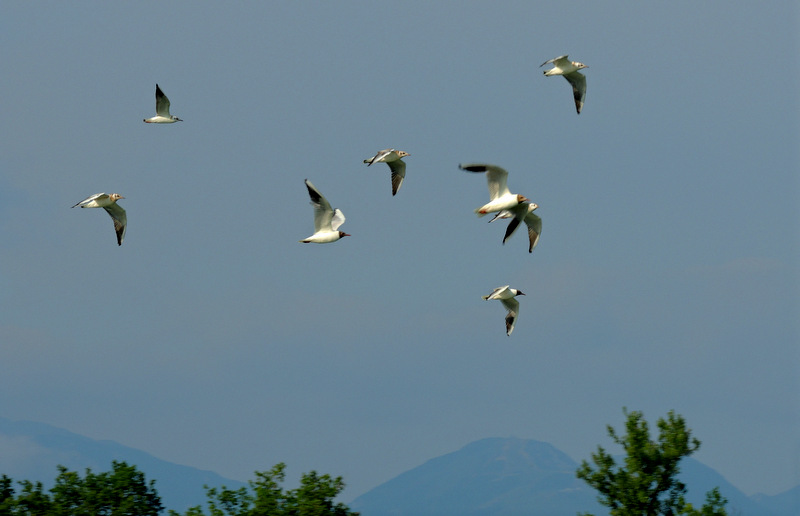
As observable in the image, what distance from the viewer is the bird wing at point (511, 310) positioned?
4141 centimetres

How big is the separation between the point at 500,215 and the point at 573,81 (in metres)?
11.6

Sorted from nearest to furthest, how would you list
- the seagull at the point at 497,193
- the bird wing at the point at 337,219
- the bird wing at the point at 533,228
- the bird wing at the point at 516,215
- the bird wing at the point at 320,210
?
the seagull at the point at 497,193
the bird wing at the point at 516,215
the bird wing at the point at 320,210
the bird wing at the point at 337,219
the bird wing at the point at 533,228

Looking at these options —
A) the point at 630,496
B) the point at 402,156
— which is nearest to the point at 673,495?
the point at 630,496

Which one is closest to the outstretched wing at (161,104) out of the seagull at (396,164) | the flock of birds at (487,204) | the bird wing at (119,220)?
the flock of birds at (487,204)

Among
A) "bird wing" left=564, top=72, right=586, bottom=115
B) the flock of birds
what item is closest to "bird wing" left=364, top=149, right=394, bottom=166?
the flock of birds

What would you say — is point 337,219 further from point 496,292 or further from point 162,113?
point 162,113

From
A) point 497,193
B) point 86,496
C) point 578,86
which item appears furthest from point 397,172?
point 86,496

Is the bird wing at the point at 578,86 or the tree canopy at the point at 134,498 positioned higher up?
the bird wing at the point at 578,86

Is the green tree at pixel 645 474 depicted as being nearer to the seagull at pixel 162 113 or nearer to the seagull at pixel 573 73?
the seagull at pixel 573 73

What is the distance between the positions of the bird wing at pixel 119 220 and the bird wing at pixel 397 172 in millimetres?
10457

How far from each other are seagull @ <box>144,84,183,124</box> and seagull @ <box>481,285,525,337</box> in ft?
52.9

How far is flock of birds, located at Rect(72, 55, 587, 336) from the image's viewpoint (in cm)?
3528

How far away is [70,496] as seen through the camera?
4578cm

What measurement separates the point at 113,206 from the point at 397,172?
10878 millimetres
